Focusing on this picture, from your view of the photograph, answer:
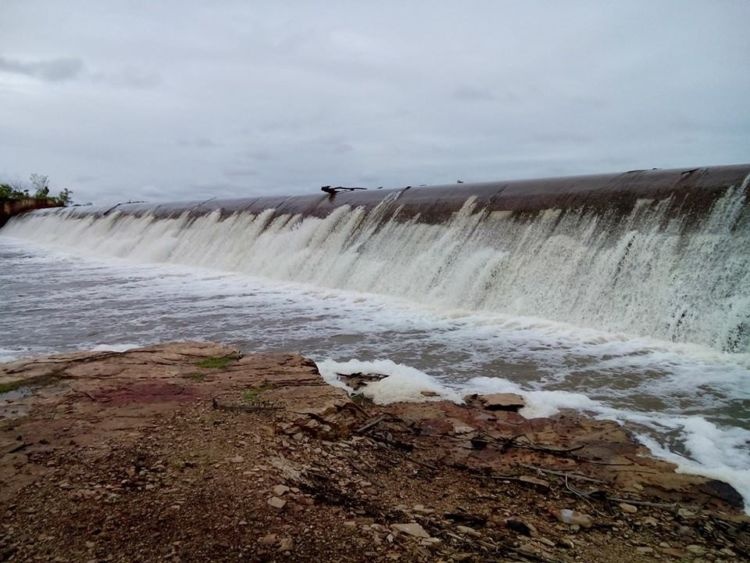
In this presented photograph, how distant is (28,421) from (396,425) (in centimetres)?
283

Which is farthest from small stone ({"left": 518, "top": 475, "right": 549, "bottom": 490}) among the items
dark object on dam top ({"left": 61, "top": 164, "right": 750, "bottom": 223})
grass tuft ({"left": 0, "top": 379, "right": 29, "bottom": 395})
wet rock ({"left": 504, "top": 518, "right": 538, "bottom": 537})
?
dark object on dam top ({"left": 61, "top": 164, "right": 750, "bottom": 223})

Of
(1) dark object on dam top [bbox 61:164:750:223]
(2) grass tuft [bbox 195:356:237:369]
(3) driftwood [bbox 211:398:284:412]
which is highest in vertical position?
(1) dark object on dam top [bbox 61:164:750:223]

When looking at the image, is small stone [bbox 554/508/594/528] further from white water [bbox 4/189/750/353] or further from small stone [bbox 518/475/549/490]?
white water [bbox 4/189/750/353]

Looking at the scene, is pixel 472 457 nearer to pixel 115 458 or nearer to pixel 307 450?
pixel 307 450

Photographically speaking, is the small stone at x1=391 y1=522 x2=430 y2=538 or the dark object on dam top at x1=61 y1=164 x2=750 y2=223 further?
the dark object on dam top at x1=61 y1=164 x2=750 y2=223

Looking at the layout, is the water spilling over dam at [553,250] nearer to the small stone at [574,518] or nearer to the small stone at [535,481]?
the small stone at [535,481]

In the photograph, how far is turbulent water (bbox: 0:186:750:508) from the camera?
5934 millimetres

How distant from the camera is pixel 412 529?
2.80m

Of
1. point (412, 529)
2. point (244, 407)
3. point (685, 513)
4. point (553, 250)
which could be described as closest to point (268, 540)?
point (412, 529)

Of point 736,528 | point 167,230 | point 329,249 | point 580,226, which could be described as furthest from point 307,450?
point 167,230

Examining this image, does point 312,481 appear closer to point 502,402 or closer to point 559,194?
point 502,402

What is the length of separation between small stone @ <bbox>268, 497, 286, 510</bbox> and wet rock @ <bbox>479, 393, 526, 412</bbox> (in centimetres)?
279

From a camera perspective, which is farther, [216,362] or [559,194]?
[559,194]

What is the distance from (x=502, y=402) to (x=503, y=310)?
5175 millimetres
